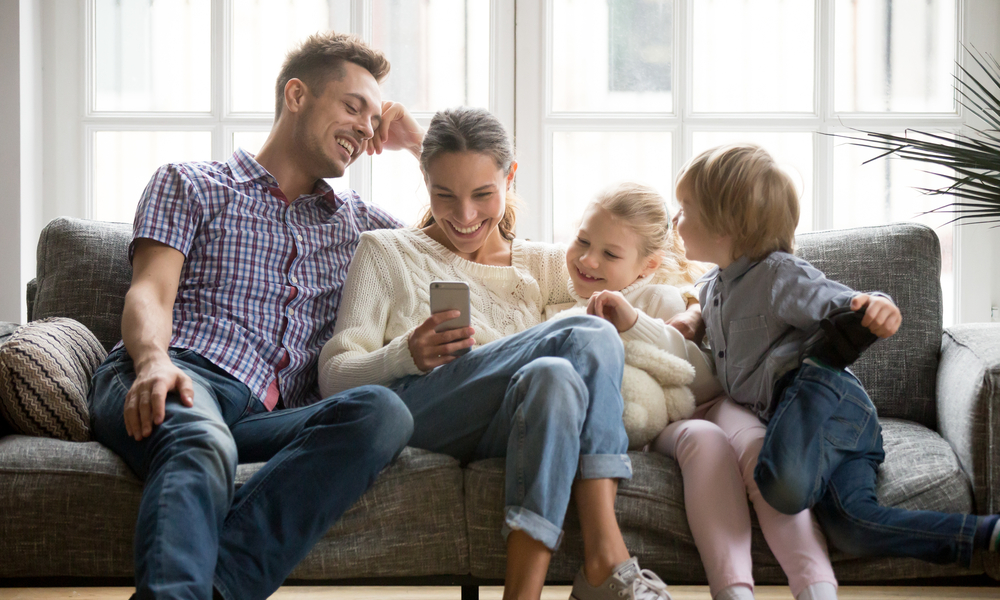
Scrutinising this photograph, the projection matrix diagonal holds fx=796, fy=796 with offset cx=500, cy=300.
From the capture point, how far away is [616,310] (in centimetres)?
155

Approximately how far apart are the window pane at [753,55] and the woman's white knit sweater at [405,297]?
115cm

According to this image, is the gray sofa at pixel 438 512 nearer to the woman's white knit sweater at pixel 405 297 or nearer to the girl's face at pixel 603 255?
the woman's white knit sweater at pixel 405 297

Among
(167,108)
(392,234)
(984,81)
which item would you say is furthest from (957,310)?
(167,108)

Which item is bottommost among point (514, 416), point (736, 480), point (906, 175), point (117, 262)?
point (736, 480)

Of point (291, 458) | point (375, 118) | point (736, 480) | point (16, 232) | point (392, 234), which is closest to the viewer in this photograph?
point (291, 458)

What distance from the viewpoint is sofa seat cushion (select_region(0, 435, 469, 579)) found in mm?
1338

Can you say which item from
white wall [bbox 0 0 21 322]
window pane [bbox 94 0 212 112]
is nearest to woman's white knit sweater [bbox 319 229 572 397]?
window pane [bbox 94 0 212 112]

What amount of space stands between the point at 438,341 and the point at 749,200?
25.8 inches

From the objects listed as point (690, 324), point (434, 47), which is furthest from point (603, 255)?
point (434, 47)

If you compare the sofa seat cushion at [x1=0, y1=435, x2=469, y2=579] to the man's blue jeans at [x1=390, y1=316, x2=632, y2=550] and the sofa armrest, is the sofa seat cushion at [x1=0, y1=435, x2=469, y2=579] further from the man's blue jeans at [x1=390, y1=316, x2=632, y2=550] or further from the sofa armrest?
the sofa armrest

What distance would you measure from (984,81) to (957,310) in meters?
0.75

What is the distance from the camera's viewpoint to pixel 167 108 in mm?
2637

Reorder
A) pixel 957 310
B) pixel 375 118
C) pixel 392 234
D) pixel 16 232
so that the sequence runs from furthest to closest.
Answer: pixel 957 310, pixel 16 232, pixel 375 118, pixel 392 234

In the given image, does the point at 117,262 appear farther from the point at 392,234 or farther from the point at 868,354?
the point at 868,354
